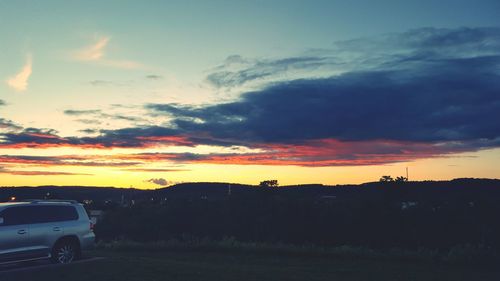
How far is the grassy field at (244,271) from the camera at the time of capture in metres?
15.6

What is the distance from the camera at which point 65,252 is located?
18172 millimetres

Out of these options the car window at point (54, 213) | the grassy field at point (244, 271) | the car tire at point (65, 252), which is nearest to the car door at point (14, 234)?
the car window at point (54, 213)

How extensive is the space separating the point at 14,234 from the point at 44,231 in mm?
996

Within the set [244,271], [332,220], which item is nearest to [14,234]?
[244,271]

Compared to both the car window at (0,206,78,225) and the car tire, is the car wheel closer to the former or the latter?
the car tire

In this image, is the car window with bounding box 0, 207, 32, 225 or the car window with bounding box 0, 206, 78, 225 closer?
the car window with bounding box 0, 207, 32, 225

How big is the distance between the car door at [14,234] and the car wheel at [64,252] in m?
1.00

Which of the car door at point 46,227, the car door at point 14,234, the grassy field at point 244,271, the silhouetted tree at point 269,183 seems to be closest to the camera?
the grassy field at point 244,271

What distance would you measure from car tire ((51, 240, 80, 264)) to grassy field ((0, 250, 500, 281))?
43.4 inches

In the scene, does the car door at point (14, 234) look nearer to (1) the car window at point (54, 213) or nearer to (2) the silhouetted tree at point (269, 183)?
(1) the car window at point (54, 213)

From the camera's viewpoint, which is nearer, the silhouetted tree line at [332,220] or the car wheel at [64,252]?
the car wheel at [64,252]

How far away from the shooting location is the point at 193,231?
4978cm

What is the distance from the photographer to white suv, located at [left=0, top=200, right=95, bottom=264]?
16625 millimetres

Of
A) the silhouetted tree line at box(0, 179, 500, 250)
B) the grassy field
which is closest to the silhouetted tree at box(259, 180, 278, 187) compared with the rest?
the silhouetted tree line at box(0, 179, 500, 250)
